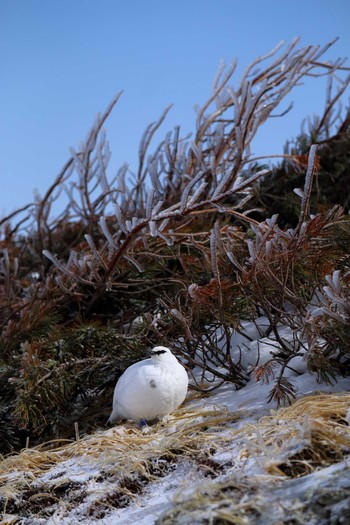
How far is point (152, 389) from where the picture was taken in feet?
8.61

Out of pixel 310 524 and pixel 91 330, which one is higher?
pixel 91 330

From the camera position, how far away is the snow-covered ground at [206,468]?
1624 mm

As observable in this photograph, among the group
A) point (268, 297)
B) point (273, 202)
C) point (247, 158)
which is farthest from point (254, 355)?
point (273, 202)

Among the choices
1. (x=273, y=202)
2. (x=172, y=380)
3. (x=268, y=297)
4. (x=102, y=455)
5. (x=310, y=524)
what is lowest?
(x=310, y=524)

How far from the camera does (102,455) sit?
2.41 m

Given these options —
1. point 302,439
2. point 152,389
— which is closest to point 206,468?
point 302,439

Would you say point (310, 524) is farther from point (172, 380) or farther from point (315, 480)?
point (172, 380)

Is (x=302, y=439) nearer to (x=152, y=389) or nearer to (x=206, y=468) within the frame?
(x=206, y=468)

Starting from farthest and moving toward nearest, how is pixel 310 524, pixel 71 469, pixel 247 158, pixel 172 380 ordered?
pixel 247 158, pixel 172 380, pixel 71 469, pixel 310 524

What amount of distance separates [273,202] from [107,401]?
8.10ft

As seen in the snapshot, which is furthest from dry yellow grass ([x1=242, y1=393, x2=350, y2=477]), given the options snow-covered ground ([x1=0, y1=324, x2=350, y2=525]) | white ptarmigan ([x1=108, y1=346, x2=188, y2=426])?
white ptarmigan ([x1=108, y1=346, x2=188, y2=426])

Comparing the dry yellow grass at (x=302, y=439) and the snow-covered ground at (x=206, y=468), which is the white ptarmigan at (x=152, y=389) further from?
the dry yellow grass at (x=302, y=439)

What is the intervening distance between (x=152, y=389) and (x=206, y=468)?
60cm

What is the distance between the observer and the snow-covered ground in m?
1.62
